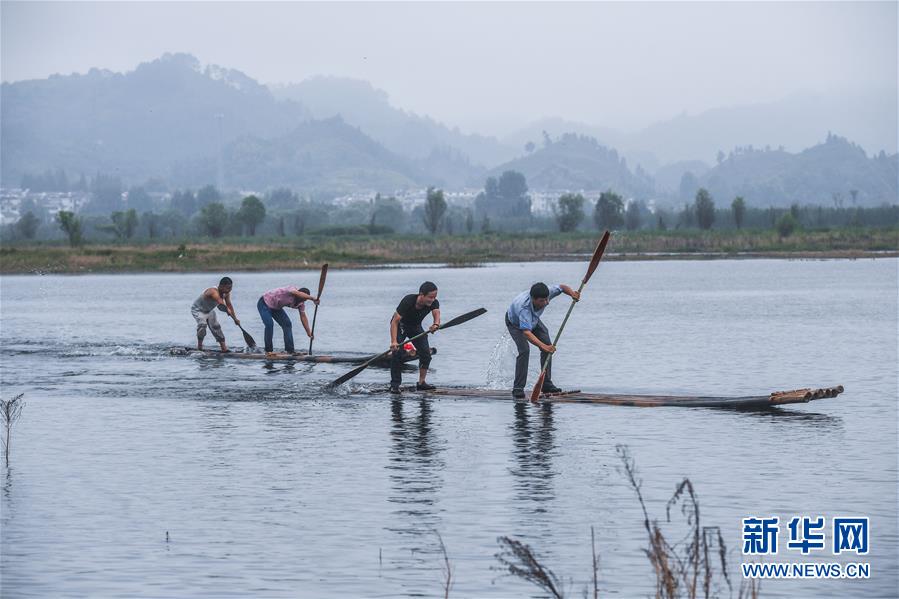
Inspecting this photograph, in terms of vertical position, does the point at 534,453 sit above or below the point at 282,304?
below

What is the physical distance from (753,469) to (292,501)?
5.81 meters

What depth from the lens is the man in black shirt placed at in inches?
874

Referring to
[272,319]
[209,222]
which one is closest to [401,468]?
[272,319]

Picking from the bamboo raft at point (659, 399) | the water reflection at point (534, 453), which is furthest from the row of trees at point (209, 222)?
the water reflection at point (534, 453)

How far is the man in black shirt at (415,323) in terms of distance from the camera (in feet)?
72.8

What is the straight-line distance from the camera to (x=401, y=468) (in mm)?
17375

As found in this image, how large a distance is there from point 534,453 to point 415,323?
5398 mm

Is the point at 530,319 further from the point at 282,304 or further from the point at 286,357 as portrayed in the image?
the point at 286,357

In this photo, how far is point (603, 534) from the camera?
13.6m

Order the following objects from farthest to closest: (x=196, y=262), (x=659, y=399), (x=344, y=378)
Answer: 1. (x=196, y=262)
2. (x=344, y=378)
3. (x=659, y=399)

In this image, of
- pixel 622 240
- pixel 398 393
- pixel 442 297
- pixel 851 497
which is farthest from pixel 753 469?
pixel 622 240

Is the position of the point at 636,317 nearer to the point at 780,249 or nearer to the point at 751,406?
the point at 751,406

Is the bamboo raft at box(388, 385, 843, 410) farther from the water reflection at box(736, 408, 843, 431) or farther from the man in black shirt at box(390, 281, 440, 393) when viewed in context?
the man in black shirt at box(390, 281, 440, 393)

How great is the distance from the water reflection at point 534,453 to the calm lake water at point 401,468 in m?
0.06
